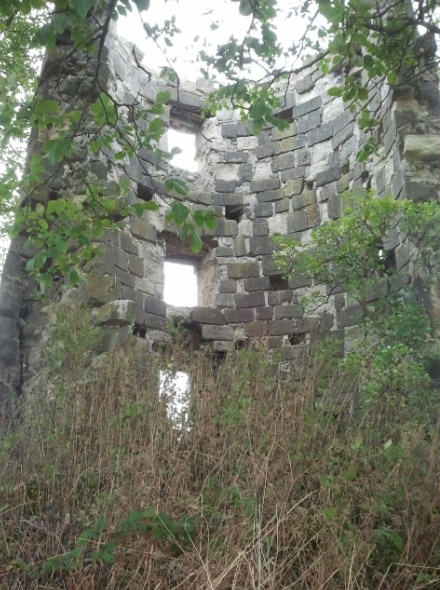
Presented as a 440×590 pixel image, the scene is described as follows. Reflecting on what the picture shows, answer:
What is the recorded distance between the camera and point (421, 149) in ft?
19.6

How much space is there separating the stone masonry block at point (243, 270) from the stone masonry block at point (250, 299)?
0.79 ft

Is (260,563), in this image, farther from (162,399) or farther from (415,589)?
(162,399)

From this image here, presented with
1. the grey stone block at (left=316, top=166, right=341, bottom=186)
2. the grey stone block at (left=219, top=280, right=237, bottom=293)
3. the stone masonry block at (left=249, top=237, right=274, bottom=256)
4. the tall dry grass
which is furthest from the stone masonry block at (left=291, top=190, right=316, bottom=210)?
the tall dry grass

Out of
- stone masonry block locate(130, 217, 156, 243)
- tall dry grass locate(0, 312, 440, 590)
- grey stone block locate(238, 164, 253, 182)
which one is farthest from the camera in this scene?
grey stone block locate(238, 164, 253, 182)

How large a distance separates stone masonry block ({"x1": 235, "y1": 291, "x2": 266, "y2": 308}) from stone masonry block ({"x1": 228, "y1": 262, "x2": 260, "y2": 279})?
0.24 m

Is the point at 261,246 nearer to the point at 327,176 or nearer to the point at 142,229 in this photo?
the point at 327,176

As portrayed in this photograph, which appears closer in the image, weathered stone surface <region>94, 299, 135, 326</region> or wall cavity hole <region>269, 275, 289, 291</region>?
weathered stone surface <region>94, 299, 135, 326</region>

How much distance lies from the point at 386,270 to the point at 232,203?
2.82 meters

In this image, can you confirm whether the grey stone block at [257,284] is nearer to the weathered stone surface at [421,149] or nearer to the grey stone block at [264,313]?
the grey stone block at [264,313]

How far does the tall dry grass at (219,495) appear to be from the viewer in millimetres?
2473

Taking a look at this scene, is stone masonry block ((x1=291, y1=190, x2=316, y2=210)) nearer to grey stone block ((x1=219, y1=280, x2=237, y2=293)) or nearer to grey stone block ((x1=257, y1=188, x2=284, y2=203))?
grey stone block ((x1=257, y1=188, x2=284, y2=203))

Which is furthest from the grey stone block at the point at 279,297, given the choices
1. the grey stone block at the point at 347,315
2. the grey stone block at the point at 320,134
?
the grey stone block at the point at 320,134

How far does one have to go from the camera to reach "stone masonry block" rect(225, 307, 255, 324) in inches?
307

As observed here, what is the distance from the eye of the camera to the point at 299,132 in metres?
8.45
